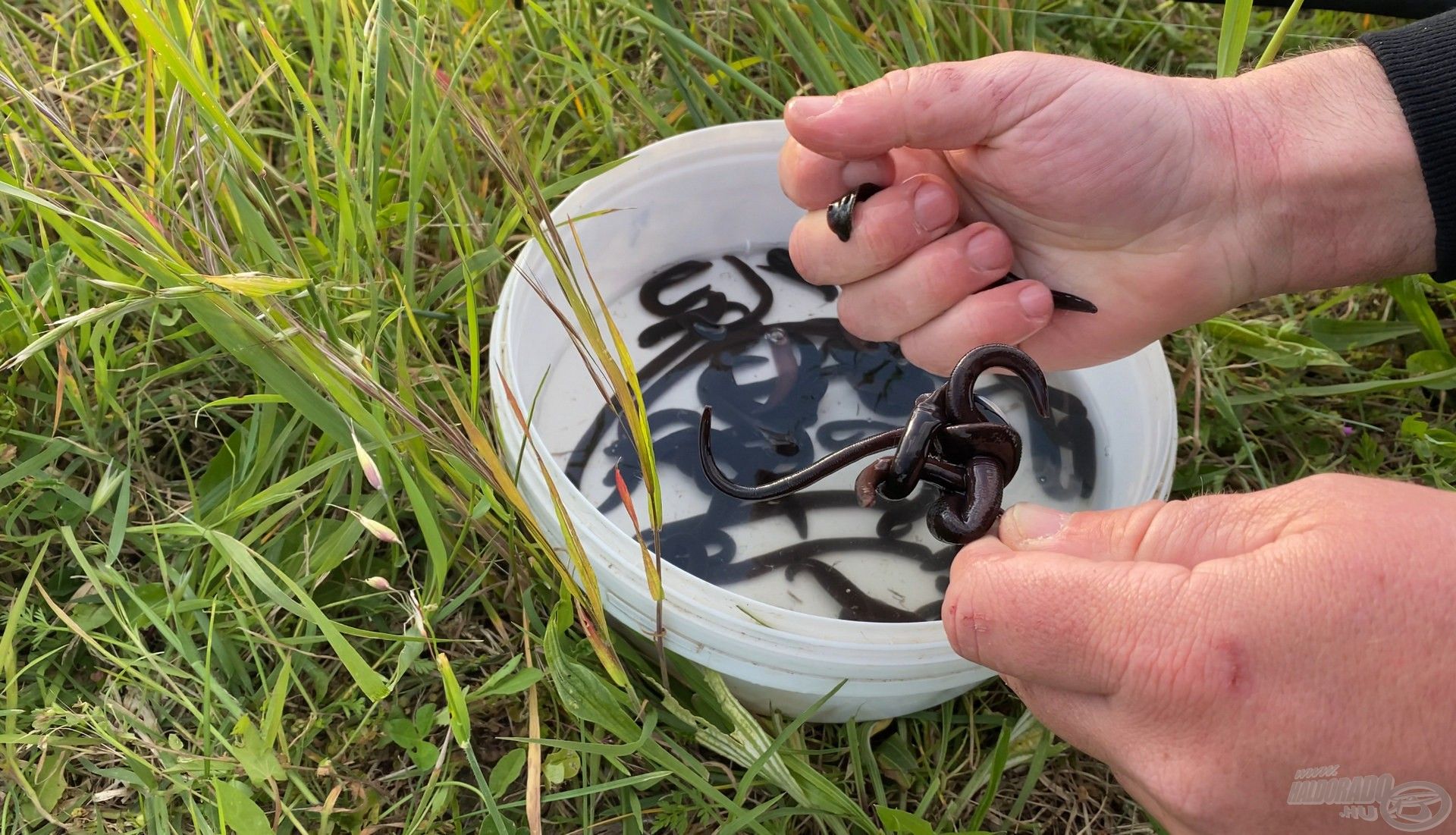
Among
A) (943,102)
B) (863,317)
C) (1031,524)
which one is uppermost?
(943,102)

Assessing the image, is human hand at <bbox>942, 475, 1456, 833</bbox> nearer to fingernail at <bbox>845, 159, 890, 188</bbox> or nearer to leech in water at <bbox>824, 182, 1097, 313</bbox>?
leech in water at <bbox>824, 182, 1097, 313</bbox>

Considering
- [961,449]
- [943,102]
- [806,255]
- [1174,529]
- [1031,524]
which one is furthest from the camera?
[806,255]

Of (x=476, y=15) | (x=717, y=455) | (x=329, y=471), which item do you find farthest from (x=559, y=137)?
(x=329, y=471)

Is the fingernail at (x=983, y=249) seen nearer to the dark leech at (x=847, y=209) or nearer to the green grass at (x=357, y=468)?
the dark leech at (x=847, y=209)

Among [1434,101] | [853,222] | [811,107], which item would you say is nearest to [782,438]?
[853,222]

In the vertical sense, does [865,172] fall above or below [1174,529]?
above

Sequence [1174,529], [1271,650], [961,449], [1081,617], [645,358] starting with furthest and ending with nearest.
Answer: [645,358] < [961,449] < [1174,529] < [1081,617] < [1271,650]

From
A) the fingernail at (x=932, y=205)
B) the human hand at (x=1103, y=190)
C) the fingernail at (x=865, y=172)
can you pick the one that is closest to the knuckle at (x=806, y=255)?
the human hand at (x=1103, y=190)

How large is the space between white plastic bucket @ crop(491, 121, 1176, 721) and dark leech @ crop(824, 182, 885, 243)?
554 mm

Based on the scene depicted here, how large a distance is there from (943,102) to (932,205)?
0.30 metres

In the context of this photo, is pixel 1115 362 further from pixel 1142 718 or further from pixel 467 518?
pixel 467 518

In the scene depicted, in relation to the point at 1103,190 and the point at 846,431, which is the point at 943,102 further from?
the point at 846,431

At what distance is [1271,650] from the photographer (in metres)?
1.52

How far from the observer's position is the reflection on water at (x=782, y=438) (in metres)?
2.86
